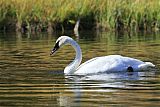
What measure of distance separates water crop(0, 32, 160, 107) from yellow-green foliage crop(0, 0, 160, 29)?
9.74 metres

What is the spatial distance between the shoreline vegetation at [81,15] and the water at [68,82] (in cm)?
975

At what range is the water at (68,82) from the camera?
8961 millimetres

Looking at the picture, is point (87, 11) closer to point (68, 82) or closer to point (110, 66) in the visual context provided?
point (110, 66)

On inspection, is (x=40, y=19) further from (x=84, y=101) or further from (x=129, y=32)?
(x=84, y=101)

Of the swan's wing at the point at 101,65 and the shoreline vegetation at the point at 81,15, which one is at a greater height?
the swan's wing at the point at 101,65

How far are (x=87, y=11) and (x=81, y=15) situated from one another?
1.07ft

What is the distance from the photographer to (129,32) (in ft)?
87.7

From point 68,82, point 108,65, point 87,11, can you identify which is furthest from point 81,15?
point 68,82

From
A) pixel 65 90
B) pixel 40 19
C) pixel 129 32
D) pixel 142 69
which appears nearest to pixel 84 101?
pixel 65 90

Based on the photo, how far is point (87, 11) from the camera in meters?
29.6

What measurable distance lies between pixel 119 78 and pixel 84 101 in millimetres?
2886

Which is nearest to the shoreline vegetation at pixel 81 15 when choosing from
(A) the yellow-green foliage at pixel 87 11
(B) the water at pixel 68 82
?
(A) the yellow-green foliage at pixel 87 11

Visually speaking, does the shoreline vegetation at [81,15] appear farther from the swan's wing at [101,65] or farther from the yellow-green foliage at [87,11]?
the swan's wing at [101,65]

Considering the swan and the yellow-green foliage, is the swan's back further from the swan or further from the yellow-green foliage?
the yellow-green foliage
